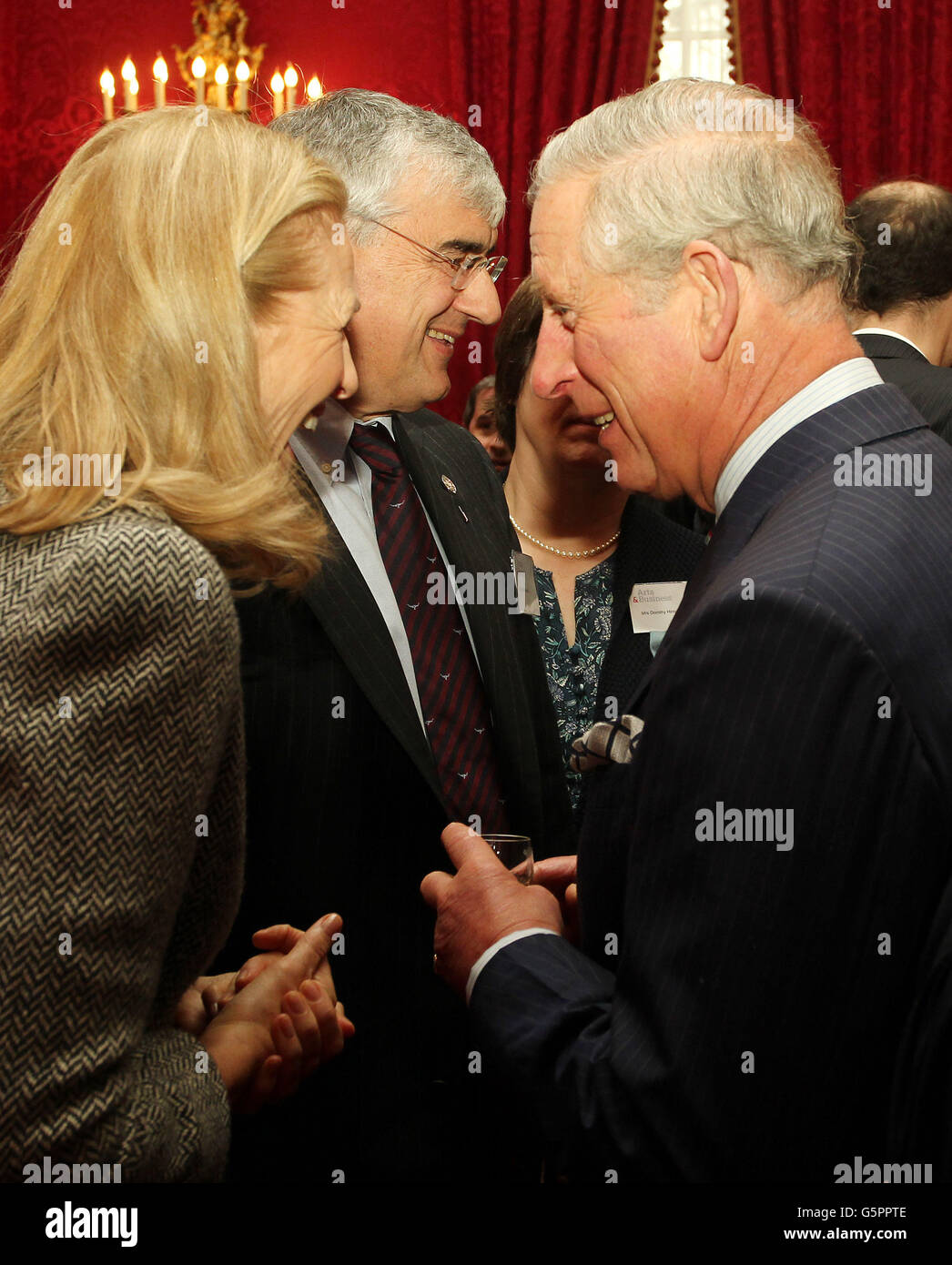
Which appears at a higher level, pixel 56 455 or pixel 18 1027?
pixel 56 455

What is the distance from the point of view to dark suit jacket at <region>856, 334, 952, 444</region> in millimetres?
2678

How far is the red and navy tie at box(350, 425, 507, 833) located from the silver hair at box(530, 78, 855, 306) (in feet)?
2.22

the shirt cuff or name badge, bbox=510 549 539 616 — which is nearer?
the shirt cuff

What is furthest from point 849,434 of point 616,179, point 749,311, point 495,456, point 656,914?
point 495,456

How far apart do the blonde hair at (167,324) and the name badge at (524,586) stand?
941 millimetres

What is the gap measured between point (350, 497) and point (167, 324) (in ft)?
2.67

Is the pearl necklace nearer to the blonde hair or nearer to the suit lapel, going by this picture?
the suit lapel

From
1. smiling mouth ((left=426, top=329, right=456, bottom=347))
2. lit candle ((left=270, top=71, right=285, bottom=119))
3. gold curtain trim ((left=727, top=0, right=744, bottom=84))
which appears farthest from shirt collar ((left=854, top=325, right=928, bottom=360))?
gold curtain trim ((left=727, top=0, right=744, bottom=84))

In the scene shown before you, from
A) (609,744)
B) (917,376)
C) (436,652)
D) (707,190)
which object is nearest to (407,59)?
(917,376)

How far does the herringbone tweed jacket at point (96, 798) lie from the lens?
101 centimetres

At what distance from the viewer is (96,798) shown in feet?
3.36

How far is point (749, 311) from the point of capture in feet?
4.50
